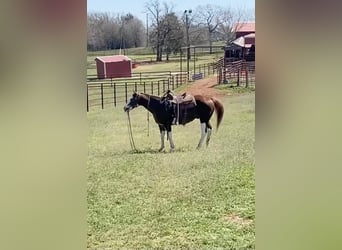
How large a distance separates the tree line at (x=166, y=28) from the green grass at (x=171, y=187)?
0.83ft

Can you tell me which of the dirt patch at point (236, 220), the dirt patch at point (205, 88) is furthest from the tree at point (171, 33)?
the dirt patch at point (236, 220)

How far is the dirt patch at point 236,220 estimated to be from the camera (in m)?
1.42

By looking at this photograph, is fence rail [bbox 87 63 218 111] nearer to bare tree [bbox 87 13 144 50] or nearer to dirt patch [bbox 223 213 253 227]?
bare tree [bbox 87 13 144 50]

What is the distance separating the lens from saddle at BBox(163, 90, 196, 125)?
5.12 feet

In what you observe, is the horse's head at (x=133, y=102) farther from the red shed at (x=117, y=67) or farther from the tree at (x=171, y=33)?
the tree at (x=171, y=33)

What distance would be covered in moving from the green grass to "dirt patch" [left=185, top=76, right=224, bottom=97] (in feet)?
0.27

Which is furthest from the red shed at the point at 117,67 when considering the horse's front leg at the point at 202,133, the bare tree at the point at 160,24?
the horse's front leg at the point at 202,133

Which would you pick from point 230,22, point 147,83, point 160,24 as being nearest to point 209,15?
point 230,22

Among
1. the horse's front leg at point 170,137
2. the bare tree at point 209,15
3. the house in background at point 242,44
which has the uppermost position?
the bare tree at point 209,15

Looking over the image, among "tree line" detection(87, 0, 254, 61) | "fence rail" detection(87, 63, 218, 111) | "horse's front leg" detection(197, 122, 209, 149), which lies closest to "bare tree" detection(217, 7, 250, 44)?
"tree line" detection(87, 0, 254, 61)

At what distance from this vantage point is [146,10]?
1.50 meters

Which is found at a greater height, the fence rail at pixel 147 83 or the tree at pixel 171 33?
the tree at pixel 171 33

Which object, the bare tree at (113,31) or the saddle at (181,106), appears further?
the saddle at (181,106)
